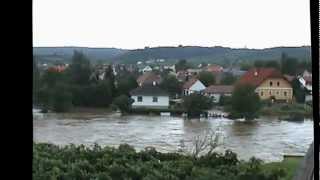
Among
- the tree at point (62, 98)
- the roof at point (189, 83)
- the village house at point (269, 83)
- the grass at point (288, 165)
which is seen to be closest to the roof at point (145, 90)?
the roof at point (189, 83)

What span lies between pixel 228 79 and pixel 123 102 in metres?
0.43

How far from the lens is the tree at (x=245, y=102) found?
1387 mm

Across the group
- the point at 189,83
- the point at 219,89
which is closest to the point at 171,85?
the point at 189,83

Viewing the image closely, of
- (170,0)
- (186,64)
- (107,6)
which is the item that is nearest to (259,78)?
(186,64)

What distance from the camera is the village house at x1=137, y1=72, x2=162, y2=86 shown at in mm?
1303

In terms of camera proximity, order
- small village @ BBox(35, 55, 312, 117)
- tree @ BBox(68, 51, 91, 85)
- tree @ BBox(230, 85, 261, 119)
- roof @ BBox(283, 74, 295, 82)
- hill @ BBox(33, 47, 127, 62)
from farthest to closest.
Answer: roof @ BBox(283, 74, 295, 82) → tree @ BBox(230, 85, 261, 119) → small village @ BBox(35, 55, 312, 117) → tree @ BBox(68, 51, 91, 85) → hill @ BBox(33, 47, 127, 62)

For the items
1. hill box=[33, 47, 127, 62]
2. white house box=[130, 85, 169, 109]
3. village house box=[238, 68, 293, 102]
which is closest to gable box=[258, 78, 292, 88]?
village house box=[238, 68, 293, 102]

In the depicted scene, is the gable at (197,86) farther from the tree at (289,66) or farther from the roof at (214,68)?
the tree at (289,66)

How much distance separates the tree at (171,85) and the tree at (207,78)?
10cm

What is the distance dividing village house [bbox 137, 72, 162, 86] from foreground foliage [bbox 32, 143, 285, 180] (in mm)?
200

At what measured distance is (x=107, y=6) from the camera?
4.08 feet

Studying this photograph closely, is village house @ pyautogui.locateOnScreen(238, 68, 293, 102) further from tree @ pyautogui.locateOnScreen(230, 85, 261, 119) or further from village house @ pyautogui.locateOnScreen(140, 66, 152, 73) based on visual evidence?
village house @ pyautogui.locateOnScreen(140, 66, 152, 73)

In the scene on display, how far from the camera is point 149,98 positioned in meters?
1.28

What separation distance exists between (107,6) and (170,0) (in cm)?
24
